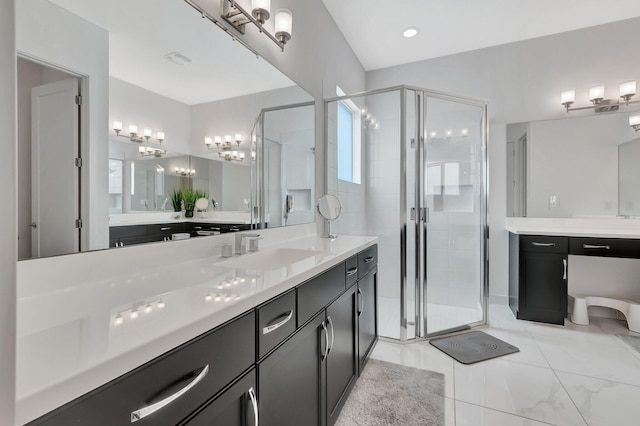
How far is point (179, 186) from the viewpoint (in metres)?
1.27

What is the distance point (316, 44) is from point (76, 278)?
241 centimetres

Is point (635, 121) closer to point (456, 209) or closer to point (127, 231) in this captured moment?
point (456, 209)

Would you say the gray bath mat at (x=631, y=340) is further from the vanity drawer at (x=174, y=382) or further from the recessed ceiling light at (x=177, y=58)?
the recessed ceiling light at (x=177, y=58)

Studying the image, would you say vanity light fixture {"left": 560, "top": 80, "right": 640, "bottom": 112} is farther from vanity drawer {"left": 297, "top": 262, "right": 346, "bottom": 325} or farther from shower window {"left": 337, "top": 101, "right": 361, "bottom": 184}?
vanity drawer {"left": 297, "top": 262, "right": 346, "bottom": 325}

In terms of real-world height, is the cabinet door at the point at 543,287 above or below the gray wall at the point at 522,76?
below

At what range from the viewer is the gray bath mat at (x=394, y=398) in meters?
1.53

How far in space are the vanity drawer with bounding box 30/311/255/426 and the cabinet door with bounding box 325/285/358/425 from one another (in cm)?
66

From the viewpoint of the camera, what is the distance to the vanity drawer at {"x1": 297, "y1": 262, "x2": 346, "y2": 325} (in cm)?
111

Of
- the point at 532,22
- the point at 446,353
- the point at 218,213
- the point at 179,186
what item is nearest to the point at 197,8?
the point at 179,186

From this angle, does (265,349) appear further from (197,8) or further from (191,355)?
(197,8)

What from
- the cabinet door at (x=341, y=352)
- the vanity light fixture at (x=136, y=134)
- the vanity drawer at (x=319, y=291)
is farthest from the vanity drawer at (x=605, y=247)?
the vanity light fixture at (x=136, y=134)

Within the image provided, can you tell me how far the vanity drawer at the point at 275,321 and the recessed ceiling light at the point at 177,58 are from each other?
104cm

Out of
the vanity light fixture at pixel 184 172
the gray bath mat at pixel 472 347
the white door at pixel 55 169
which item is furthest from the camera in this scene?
the gray bath mat at pixel 472 347

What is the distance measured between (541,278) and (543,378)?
113 centimetres
